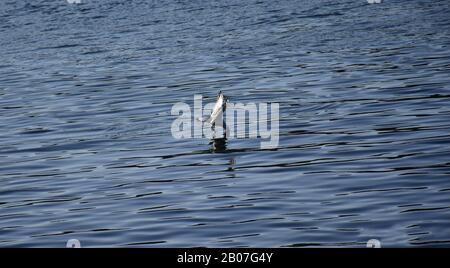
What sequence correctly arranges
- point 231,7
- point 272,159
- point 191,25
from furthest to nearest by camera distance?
point 231,7 < point 191,25 < point 272,159

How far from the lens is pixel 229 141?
1698 centimetres

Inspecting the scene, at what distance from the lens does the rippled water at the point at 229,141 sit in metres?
12.3

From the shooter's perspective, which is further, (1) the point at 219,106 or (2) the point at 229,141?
(2) the point at 229,141

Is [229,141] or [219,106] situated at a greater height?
[219,106]

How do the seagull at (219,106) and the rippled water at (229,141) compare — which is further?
the seagull at (219,106)

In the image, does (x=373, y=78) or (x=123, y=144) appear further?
(x=373, y=78)

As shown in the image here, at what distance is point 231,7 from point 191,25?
2.50m

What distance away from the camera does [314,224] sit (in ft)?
39.0

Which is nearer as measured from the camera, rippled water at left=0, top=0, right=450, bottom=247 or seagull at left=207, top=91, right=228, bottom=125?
rippled water at left=0, top=0, right=450, bottom=247

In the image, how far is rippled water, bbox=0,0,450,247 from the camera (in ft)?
40.3
